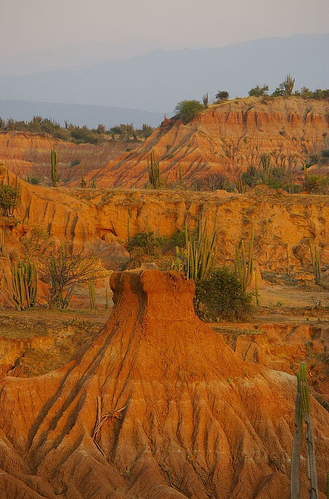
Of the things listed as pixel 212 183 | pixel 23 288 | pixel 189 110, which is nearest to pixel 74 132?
pixel 189 110

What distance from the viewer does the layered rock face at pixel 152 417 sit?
14594 millimetres

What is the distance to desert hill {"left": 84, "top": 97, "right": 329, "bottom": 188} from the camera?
258 ft

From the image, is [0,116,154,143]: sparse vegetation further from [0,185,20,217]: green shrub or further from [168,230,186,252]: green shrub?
[0,185,20,217]: green shrub

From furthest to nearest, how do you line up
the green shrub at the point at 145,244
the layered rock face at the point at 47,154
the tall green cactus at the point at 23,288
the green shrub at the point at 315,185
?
the layered rock face at the point at 47,154 → the green shrub at the point at 315,185 → the green shrub at the point at 145,244 → the tall green cactus at the point at 23,288

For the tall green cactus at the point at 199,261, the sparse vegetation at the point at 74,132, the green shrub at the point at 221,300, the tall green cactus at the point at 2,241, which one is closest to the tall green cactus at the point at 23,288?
the tall green cactus at the point at 199,261

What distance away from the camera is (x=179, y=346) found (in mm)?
16922

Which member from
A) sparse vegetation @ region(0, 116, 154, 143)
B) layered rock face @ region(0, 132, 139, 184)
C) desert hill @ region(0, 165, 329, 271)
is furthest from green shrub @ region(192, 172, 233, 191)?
sparse vegetation @ region(0, 116, 154, 143)

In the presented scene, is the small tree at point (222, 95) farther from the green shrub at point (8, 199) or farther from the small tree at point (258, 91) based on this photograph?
the green shrub at point (8, 199)

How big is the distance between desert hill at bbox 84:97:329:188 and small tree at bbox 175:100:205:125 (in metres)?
0.60

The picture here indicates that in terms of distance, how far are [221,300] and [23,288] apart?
272 inches

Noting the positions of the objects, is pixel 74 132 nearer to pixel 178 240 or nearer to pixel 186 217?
pixel 186 217

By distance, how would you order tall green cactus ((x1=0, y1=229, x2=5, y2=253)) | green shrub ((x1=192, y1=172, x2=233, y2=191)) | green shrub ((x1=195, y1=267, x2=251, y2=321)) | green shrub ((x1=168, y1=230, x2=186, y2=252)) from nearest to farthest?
green shrub ((x1=195, y1=267, x2=251, y2=321)), tall green cactus ((x1=0, y1=229, x2=5, y2=253)), green shrub ((x1=168, y1=230, x2=186, y2=252)), green shrub ((x1=192, y1=172, x2=233, y2=191))

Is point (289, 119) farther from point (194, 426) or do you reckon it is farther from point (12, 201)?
point (194, 426)

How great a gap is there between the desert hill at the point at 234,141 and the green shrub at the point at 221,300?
Answer: 159 feet
